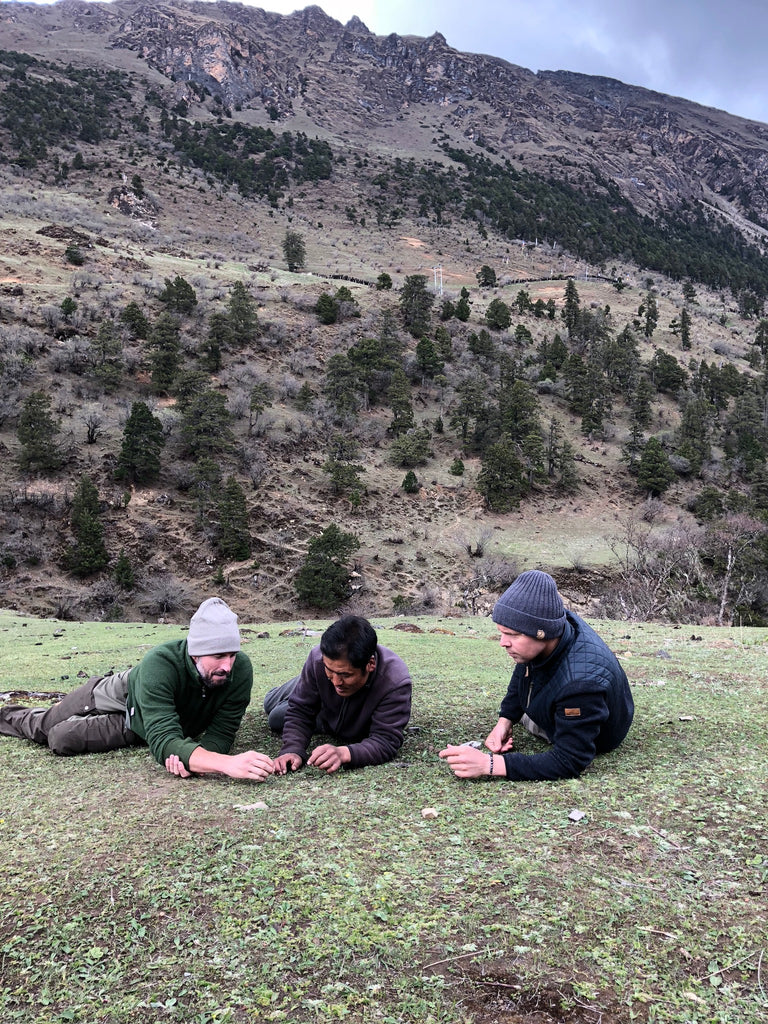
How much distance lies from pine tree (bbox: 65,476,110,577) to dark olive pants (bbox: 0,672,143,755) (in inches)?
890

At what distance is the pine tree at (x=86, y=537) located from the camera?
2506cm

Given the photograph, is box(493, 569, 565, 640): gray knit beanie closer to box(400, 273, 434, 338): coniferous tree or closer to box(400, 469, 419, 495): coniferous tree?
box(400, 469, 419, 495): coniferous tree

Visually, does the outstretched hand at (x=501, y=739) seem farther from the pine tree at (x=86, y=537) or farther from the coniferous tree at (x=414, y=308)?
the coniferous tree at (x=414, y=308)

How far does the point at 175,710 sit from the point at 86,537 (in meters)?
24.1

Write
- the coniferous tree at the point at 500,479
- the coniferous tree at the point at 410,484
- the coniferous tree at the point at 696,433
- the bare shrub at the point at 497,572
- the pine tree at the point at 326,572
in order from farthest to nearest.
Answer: the coniferous tree at the point at 696,433 → the coniferous tree at the point at 500,479 → the coniferous tree at the point at 410,484 → the bare shrub at the point at 497,572 → the pine tree at the point at 326,572

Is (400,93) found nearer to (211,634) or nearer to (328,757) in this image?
(211,634)

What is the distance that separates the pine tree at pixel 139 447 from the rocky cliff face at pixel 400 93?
11732 cm

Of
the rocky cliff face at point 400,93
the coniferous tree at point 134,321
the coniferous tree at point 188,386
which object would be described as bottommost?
the coniferous tree at point 188,386

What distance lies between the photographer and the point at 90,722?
4387 mm

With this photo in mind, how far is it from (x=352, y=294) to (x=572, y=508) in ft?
91.8

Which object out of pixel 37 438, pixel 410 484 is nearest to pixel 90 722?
pixel 37 438

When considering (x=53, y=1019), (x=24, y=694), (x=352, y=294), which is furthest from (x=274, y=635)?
(x=352, y=294)

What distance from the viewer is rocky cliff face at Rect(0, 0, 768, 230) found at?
446ft

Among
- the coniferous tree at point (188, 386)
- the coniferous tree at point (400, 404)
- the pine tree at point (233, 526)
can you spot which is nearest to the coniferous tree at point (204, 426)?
the coniferous tree at point (188, 386)
